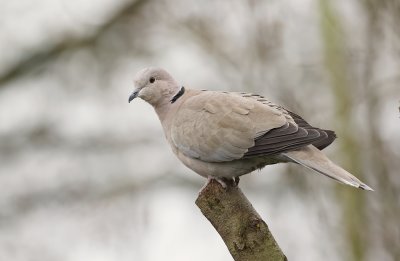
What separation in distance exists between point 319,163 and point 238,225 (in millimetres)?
822

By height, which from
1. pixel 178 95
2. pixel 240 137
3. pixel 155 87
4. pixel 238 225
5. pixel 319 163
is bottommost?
pixel 238 225

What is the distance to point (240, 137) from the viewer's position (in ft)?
19.6

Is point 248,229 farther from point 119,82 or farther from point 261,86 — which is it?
point 119,82

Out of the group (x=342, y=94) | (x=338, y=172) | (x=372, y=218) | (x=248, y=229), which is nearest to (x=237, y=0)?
(x=342, y=94)

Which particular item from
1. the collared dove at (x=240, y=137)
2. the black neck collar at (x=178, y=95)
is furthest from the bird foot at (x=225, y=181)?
the black neck collar at (x=178, y=95)

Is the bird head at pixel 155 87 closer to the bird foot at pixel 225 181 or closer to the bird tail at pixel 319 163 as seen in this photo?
the bird foot at pixel 225 181

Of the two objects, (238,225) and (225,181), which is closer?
(238,225)

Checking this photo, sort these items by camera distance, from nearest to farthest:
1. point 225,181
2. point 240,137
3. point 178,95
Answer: point 225,181
point 240,137
point 178,95

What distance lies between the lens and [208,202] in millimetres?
5340

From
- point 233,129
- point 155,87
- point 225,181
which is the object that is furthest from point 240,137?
point 155,87

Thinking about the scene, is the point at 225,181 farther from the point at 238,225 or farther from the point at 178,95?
the point at 178,95

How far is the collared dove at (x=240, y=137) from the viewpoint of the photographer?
5793 millimetres

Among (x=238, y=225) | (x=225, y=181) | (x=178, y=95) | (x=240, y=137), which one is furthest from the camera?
(x=178, y=95)

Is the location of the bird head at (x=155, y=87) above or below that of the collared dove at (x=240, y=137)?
above
